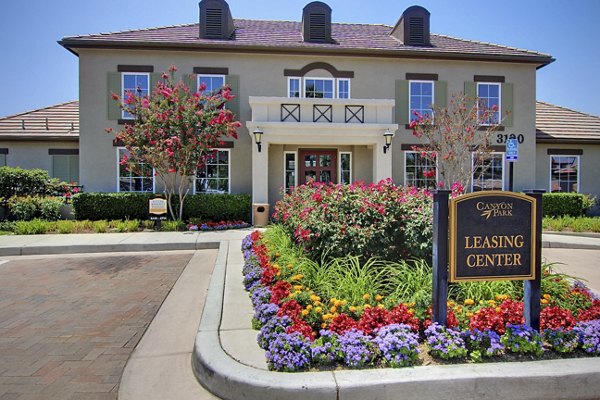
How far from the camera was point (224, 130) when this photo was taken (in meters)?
13.5

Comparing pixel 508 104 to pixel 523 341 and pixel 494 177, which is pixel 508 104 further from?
pixel 523 341

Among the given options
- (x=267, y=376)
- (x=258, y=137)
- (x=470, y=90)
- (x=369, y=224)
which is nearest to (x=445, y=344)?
(x=267, y=376)

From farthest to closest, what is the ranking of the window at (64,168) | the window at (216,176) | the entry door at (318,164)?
the window at (64,168) → the entry door at (318,164) → the window at (216,176)

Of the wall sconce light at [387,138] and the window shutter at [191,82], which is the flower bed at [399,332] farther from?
the window shutter at [191,82]

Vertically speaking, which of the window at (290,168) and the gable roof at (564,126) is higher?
the gable roof at (564,126)

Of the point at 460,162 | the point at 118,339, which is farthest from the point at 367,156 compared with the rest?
the point at 118,339

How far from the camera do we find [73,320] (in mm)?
4891

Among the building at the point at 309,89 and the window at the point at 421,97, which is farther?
the window at the point at 421,97

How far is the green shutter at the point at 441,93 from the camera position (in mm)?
16500

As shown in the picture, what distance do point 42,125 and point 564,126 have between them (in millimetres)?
25013

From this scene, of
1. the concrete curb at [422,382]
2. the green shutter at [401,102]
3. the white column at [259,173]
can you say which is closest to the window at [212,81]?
the white column at [259,173]

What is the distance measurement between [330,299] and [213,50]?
46.2ft

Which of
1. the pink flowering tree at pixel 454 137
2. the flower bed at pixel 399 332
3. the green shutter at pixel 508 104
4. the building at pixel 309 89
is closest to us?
the flower bed at pixel 399 332

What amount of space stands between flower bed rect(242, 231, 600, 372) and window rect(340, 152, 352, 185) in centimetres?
1224
